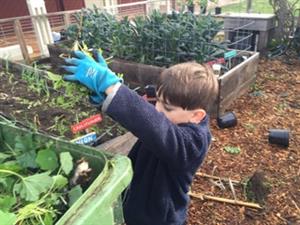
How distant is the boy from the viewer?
0.98m

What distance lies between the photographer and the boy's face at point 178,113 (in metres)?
1.20

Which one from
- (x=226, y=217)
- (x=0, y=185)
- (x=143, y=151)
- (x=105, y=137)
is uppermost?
(x=0, y=185)

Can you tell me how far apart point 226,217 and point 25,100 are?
1.66 meters

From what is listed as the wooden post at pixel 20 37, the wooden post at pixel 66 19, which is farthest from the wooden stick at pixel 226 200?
the wooden post at pixel 66 19

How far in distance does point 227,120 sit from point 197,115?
6.42 feet

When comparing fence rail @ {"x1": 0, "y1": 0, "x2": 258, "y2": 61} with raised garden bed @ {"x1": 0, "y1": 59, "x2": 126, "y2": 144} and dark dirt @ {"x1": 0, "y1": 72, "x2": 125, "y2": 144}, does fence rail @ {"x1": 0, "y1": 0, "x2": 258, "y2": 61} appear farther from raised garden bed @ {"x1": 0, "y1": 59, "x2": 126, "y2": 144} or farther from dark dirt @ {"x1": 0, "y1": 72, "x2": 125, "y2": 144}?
dark dirt @ {"x1": 0, "y1": 72, "x2": 125, "y2": 144}

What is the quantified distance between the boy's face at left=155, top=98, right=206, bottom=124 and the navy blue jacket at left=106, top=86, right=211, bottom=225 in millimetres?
27

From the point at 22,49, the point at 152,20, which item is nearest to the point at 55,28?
the point at 22,49

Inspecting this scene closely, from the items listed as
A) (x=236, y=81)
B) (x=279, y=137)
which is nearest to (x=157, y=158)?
(x=279, y=137)

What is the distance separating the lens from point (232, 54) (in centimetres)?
353

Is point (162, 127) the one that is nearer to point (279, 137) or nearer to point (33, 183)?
point (33, 183)

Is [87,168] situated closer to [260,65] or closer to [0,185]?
[0,185]

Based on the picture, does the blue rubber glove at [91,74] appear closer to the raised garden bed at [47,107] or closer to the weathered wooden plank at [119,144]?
the raised garden bed at [47,107]

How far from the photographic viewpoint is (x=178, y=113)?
1196 mm
